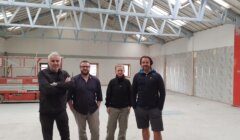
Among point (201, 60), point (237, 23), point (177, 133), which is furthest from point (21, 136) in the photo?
point (201, 60)

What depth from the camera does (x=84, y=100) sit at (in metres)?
→ 3.79

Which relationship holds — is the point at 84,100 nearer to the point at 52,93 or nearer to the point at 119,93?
the point at 119,93

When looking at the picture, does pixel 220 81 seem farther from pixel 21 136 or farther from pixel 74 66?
pixel 74 66

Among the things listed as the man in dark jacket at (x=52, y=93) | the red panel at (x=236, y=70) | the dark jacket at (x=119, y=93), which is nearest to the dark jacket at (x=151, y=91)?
the dark jacket at (x=119, y=93)

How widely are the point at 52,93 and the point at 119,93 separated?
1.32 m

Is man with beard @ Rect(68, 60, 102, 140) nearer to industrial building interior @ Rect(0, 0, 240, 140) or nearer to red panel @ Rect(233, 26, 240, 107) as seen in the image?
industrial building interior @ Rect(0, 0, 240, 140)

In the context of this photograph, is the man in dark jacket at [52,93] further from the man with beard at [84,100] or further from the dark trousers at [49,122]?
the man with beard at [84,100]

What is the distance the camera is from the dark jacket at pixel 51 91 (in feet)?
10.2

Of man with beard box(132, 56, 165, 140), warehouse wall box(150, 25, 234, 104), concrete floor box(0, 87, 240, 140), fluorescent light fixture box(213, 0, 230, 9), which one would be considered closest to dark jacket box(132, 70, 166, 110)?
man with beard box(132, 56, 165, 140)

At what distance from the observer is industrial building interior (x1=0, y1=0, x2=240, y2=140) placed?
6773mm

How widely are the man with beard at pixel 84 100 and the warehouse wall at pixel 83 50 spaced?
54.2ft

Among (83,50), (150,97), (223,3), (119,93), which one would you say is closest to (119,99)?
(119,93)

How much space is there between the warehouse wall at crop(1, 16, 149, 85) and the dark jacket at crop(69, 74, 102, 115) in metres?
16.5

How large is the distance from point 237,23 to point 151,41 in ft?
29.5
